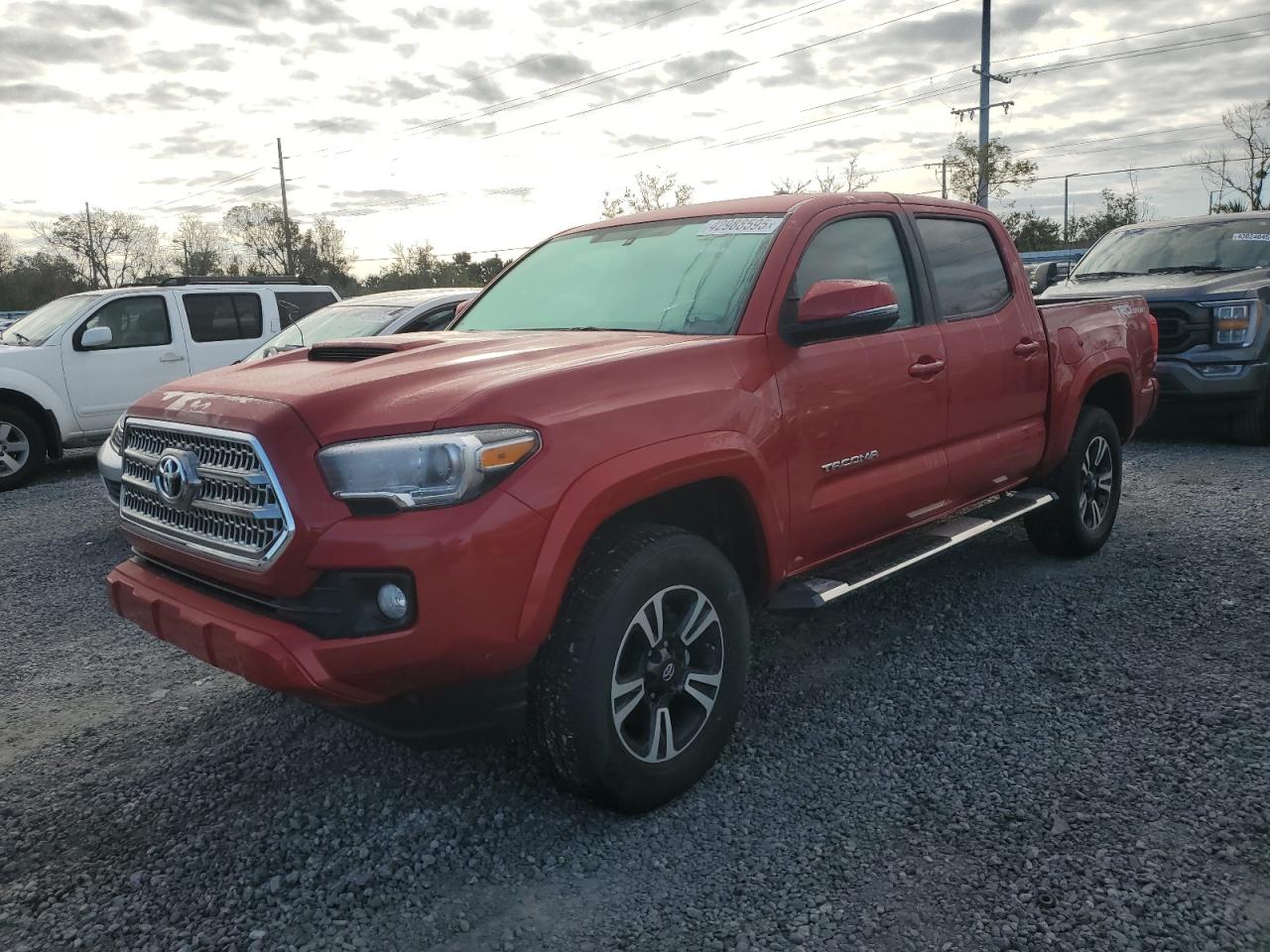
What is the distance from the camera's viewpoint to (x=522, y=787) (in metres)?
3.15

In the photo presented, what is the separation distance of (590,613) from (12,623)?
393 cm

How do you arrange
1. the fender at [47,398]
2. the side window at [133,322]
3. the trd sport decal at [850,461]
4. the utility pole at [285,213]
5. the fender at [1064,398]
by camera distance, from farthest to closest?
the utility pole at [285,213], the side window at [133,322], the fender at [47,398], the fender at [1064,398], the trd sport decal at [850,461]

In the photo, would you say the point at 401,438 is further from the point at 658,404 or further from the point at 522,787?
the point at 522,787

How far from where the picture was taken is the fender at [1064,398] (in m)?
4.82

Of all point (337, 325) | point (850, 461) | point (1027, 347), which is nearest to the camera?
point (850, 461)

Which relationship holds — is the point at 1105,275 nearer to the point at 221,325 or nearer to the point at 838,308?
the point at 838,308

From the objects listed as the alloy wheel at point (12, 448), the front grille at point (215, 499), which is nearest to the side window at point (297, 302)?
the alloy wheel at point (12, 448)

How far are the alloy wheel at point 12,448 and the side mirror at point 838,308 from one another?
853 cm

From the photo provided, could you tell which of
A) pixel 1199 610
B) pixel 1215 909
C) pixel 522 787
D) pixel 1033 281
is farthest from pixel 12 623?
pixel 1033 281

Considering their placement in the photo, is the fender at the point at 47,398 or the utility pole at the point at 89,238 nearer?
the fender at the point at 47,398

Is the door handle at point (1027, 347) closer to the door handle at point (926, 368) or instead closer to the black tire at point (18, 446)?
the door handle at point (926, 368)

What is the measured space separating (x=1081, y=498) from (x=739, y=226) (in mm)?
2706

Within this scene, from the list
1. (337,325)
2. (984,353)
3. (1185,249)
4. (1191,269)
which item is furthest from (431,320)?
(1185,249)

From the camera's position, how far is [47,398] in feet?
30.4
